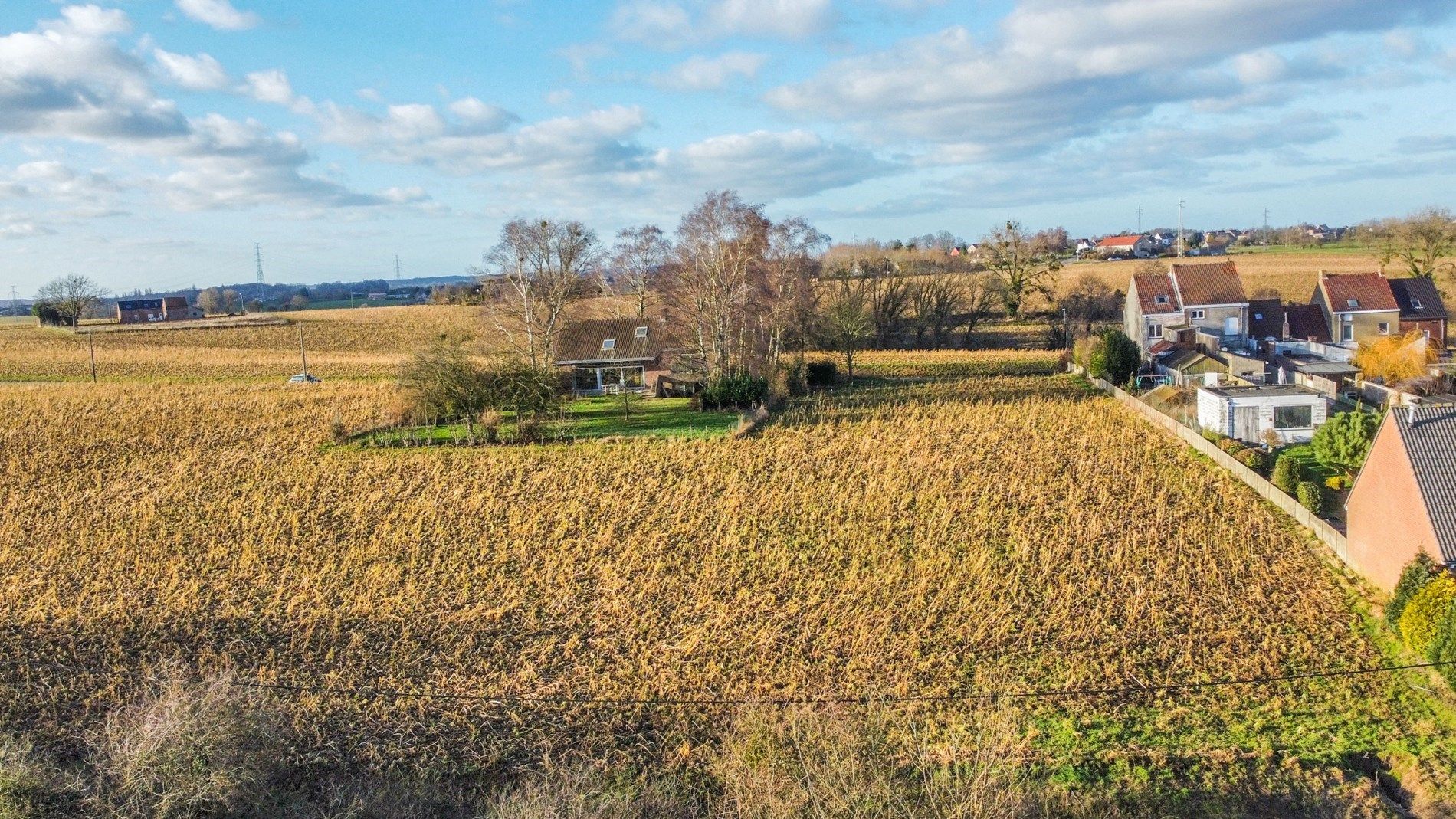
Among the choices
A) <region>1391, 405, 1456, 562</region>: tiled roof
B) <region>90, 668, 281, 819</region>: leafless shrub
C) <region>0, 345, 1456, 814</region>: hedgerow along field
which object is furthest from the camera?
<region>1391, 405, 1456, 562</region>: tiled roof

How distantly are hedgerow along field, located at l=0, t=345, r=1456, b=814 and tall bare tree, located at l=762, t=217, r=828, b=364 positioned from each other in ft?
32.8

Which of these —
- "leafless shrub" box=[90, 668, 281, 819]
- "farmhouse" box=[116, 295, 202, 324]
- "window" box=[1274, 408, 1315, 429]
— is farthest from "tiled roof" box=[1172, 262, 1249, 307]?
"farmhouse" box=[116, 295, 202, 324]

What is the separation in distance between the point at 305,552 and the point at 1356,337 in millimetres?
43476

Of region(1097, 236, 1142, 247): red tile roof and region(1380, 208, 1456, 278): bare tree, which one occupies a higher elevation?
region(1097, 236, 1142, 247): red tile roof

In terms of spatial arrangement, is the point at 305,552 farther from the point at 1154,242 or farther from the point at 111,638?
the point at 1154,242

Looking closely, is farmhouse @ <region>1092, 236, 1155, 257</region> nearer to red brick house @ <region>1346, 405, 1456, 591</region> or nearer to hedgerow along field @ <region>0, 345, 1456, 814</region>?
hedgerow along field @ <region>0, 345, 1456, 814</region>

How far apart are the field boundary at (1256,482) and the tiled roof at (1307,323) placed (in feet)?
50.2

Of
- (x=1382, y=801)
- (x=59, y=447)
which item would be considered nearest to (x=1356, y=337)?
(x=1382, y=801)

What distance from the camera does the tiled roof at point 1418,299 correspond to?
42.2m

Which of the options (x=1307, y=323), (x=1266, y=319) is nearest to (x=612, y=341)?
(x=1266, y=319)

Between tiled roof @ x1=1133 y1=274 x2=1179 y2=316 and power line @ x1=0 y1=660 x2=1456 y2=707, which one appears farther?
tiled roof @ x1=1133 y1=274 x2=1179 y2=316

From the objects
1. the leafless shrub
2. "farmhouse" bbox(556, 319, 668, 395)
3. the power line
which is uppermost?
"farmhouse" bbox(556, 319, 668, 395)

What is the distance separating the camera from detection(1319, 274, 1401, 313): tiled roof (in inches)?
1670

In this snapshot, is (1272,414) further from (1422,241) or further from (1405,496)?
(1422,241)
